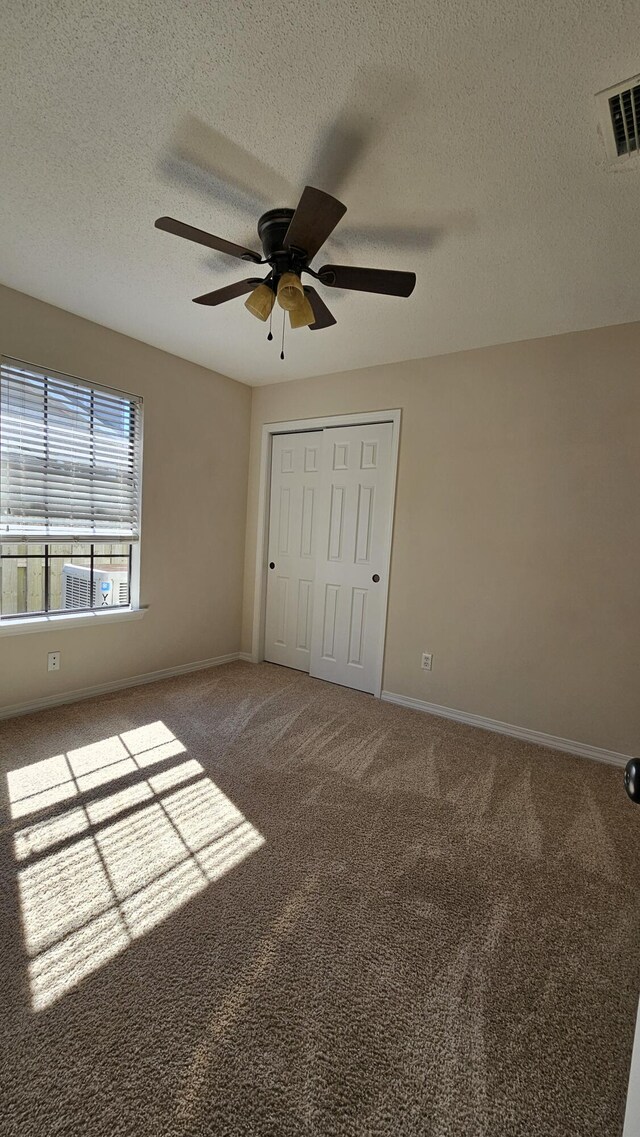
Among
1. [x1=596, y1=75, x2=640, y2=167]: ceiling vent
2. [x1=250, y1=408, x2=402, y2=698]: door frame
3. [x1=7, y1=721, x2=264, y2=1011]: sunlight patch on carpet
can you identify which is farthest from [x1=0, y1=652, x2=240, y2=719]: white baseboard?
[x1=596, y1=75, x2=640, y2=167]: ceiling vent

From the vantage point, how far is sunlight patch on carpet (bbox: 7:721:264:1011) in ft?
4.70

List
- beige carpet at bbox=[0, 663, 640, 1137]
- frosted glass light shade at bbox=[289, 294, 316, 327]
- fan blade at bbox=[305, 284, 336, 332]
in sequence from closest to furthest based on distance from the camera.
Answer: beige carpet at bbox=[0, 663, 640, 1137]
frosted glass light shade at bbox=[289, 294, 316, 327]
fan blade at bbox=[305, 284, 336, 332]

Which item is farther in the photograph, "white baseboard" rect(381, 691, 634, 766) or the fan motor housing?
"white baseboard" rect(381, 691, 634, 766)

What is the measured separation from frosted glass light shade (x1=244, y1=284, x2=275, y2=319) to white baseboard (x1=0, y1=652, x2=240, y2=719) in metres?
2.76

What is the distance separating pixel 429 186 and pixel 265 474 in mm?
2810

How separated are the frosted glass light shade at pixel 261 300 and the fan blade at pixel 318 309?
182mm

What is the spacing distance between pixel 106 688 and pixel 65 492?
4.77 feet

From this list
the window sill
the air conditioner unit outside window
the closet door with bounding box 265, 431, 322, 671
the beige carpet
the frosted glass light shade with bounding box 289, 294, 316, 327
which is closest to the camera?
the beige carpet

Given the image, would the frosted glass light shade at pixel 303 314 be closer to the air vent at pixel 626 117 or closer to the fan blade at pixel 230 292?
the fan blade at pixel 230 292

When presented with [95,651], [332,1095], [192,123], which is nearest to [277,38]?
[192,123]

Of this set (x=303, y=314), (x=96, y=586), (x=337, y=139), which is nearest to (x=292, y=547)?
(x=96, y=586)

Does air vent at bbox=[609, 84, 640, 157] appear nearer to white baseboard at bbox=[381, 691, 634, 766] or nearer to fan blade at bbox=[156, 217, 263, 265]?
fan blade at bbox=[156, 217, 263, 265]

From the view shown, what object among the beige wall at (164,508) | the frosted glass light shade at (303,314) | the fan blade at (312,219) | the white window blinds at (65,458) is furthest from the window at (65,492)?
the fan blade at (312,219)

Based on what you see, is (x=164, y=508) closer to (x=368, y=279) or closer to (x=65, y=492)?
(x=65, y=492)
